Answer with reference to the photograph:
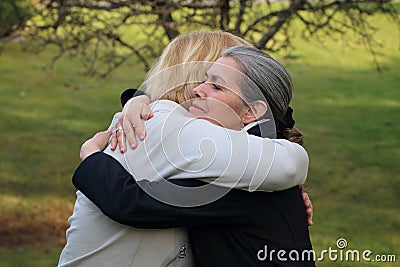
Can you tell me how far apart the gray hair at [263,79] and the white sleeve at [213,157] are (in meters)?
0.16

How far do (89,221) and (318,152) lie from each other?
8.59 m

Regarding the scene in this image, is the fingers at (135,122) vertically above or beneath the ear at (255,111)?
beneath

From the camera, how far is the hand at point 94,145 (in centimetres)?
238

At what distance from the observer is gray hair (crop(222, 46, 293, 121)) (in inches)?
92.4

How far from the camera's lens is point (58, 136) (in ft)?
36.2

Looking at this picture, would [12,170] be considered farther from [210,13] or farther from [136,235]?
[136,235]

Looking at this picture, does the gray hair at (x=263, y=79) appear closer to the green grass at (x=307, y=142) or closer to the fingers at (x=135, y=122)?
the fingers at (x=135, y=122)

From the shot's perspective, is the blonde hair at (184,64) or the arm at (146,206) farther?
the blonde hair at (184,64)

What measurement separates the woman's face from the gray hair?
25mm

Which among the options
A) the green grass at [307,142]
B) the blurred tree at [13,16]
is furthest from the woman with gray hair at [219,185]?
the blurred tree at [13,16]

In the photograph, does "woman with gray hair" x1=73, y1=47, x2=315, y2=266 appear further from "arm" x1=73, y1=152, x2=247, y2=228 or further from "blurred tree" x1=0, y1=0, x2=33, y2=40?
"blurred tree" x1=0, y1=0, x2=33, y2=40

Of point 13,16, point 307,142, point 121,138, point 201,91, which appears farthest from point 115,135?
point 307,142

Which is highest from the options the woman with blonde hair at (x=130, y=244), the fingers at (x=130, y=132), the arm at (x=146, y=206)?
the fingers at (x=130, y=132)

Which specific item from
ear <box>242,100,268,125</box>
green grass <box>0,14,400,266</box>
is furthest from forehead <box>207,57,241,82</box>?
green grass <box>0,14,400,266</box>
